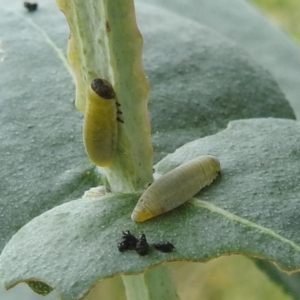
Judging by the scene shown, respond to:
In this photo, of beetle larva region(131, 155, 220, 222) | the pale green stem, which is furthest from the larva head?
the pale green stem

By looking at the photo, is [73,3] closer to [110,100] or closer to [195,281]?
[110,100]

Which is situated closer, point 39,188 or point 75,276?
point 75,276

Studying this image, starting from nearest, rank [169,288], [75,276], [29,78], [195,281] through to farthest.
A: [75,276] < [169,288] < [29,78] < [195,281]

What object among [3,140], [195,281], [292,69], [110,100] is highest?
[110,100]

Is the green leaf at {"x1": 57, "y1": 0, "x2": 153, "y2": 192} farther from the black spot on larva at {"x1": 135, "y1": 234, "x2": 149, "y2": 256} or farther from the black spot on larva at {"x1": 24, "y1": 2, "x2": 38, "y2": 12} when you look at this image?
the black spot on larva at {"x1": 24, "y1": 2, "x2": 38, "y2": 12}

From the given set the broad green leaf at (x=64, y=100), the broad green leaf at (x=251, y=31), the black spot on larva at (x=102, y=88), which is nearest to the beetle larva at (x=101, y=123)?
the black spot on larva at (x=102, y=88)

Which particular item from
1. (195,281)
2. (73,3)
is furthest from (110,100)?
(195,281)

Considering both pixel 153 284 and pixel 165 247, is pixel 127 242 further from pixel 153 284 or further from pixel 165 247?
pixel 153 284
